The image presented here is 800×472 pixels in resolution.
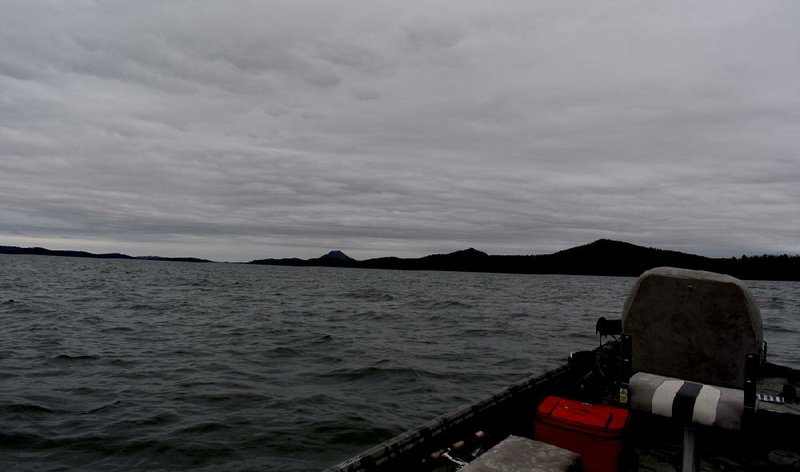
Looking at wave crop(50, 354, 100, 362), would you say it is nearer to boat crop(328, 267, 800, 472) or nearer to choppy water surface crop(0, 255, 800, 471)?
choppy water surface crop(0, 255, 800, 471)

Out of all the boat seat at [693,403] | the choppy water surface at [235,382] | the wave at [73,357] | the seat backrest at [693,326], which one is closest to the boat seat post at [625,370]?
the boat seat at [693,403]

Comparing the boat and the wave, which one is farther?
the wave

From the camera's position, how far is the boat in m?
4.34

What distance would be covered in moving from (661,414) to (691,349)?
1046 mm

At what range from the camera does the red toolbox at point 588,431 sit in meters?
4.55

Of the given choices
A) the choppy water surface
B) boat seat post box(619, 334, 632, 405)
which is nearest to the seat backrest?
boat seat post box(619, 334, 632, 405)

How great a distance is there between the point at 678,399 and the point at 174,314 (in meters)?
27.6

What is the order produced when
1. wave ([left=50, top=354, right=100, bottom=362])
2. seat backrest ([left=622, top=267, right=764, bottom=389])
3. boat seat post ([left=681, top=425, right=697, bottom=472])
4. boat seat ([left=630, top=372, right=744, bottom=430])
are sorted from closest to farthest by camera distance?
boat seat ([left=630, top=372, right=744, bottom=430]) → boat seat post ([left=681, top=425, right=697, bottom=472]) → seat backrest ([left=622, top=267, right=764, bottom=389]) → wave ([left=50, top=354, right=100, bottom=362])

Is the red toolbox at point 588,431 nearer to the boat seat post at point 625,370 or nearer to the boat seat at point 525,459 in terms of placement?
the boat seat post at point 625,370

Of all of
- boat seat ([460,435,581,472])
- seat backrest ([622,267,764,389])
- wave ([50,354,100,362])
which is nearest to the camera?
boat seat ([460,435,581,472])

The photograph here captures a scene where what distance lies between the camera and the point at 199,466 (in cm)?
750

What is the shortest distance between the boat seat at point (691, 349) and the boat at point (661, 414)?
1 cm

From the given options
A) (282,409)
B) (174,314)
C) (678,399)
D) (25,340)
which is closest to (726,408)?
(678,399)

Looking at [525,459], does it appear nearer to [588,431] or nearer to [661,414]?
[588,431]
